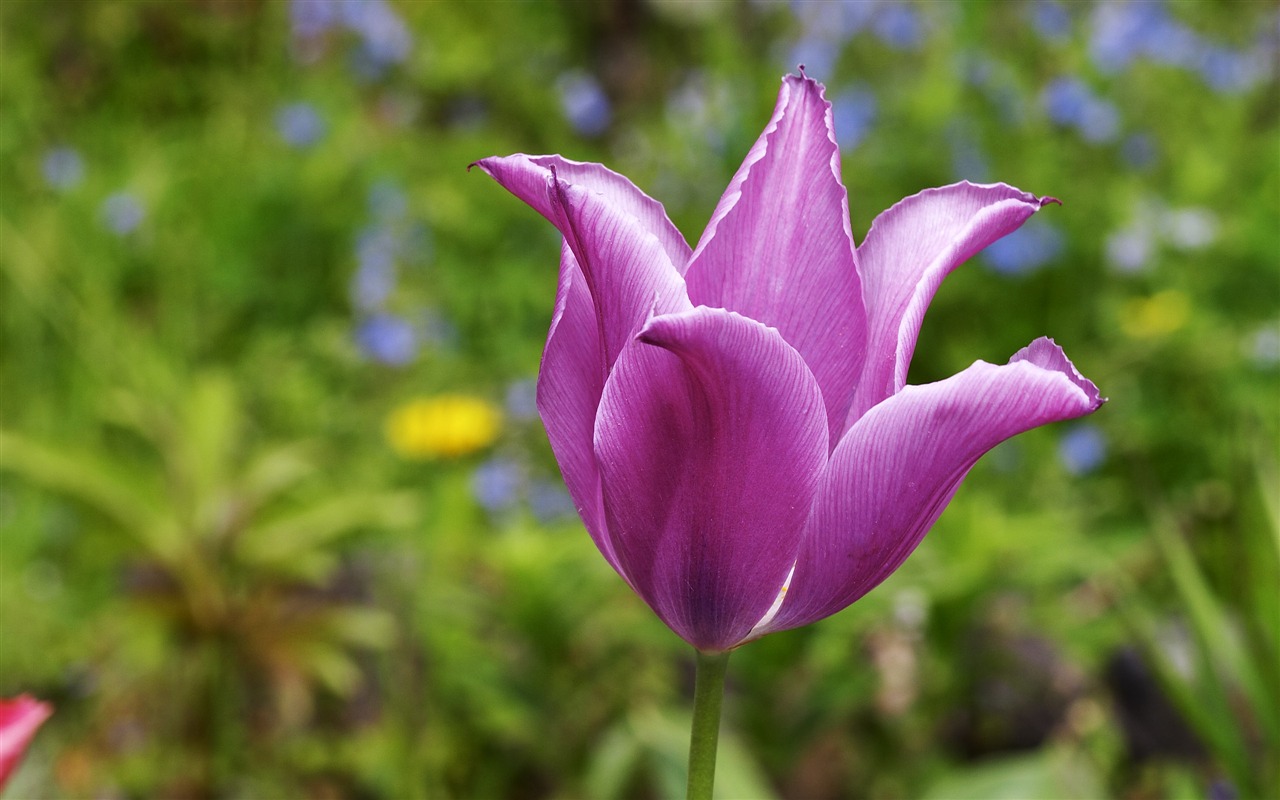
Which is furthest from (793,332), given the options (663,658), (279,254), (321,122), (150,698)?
(321,122)

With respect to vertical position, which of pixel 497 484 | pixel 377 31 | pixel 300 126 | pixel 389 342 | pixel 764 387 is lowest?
pixel 764 387

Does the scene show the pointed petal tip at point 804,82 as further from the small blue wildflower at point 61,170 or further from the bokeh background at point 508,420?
the small blue wildflower at point 61,170

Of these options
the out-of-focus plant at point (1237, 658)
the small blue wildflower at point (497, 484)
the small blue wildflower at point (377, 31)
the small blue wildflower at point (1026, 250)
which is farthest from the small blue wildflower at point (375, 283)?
the out-of-focus plant at point (1237, 658)

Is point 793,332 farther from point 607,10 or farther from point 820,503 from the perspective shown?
point 607,10

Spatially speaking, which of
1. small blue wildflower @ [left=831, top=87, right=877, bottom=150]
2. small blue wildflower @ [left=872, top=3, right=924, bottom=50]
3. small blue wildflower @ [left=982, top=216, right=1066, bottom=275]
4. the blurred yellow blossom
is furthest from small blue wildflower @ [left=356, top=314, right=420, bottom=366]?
small blue wildflower @ [left=872, top=3, right=924, bottom=50]

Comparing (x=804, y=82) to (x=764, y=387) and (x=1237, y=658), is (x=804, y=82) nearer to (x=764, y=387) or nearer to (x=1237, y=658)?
(x=764, y=387)

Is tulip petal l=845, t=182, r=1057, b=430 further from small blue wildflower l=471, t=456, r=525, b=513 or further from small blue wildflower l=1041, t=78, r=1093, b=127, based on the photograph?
small blue wildflower l=1041, t=78, r=1093, b=127

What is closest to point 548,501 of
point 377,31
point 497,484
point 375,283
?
point 497,484
